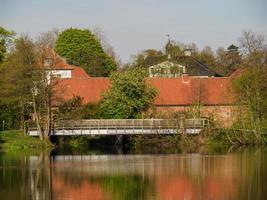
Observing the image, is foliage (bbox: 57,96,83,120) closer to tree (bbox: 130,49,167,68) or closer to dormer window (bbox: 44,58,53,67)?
dormer window (bbox: 44,58,53,67)

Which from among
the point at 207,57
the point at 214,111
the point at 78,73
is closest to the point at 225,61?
the point at 207,57

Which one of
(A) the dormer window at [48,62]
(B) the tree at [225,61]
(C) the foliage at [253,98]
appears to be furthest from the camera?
(B) the tree at [225,61]

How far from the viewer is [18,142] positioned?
5112 cm

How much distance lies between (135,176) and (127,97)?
76.4ft

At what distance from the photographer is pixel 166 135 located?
53.6m

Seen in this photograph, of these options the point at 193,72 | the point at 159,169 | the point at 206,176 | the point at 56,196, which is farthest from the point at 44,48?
the point at 193,72

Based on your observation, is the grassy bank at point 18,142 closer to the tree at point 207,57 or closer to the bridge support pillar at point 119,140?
the bridge support pillar at point 119,140

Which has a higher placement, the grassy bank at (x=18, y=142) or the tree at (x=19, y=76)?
the tree at (x=19, y=76)

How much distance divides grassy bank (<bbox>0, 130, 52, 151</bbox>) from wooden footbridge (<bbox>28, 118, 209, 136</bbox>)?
3.69ft

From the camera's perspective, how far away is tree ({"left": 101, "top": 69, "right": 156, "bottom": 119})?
2197 inches

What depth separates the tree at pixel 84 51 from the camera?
82.9 m

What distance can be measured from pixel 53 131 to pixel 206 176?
22490 mm

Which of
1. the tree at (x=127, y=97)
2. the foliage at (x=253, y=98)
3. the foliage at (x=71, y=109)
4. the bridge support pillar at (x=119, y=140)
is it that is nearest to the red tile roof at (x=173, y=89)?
the tree at (x=127, y=97)

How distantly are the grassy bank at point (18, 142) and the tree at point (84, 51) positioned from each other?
30.5 metres
